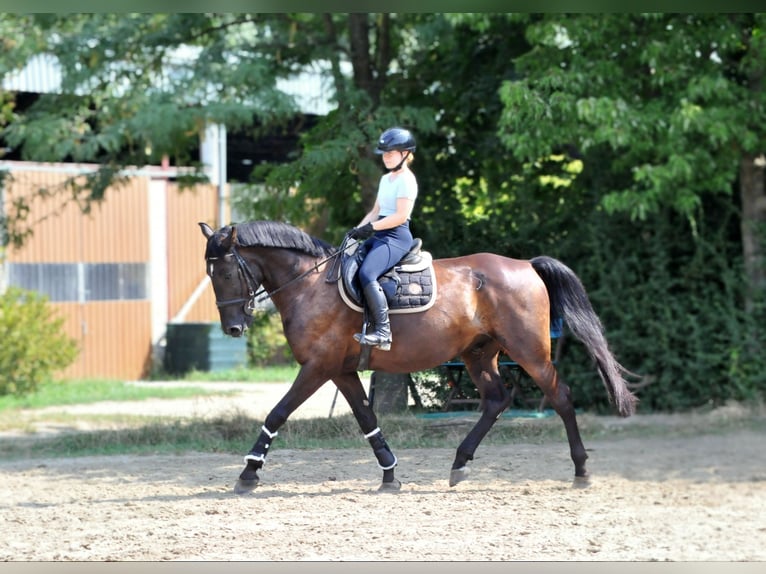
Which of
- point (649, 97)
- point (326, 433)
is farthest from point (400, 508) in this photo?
point (649, 97)

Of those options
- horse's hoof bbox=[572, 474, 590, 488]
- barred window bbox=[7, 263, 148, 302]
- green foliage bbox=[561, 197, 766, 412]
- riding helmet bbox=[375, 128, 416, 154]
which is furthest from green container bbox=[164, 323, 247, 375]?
riding helmet bbox=[375, 128, 416, 154]

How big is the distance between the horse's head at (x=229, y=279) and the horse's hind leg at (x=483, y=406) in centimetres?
169

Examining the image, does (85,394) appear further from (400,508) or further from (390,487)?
(400,508)

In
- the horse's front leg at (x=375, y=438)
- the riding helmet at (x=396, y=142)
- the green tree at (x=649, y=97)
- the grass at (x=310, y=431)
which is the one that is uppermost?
the green tree at (x=649, y=97)

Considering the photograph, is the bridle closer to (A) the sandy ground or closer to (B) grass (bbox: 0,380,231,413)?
(A) the sandy ground

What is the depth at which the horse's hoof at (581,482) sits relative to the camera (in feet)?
24.3

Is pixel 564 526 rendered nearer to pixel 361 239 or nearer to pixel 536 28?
pixel 361 239

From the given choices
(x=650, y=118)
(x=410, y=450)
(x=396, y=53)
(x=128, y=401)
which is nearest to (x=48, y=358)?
(x=128, y=401)

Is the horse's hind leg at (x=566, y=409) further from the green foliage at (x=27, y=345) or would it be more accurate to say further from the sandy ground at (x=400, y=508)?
the green foliage at (x=27, y=345)

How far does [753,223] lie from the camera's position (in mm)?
11891

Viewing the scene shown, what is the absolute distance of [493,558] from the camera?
18.6 ft

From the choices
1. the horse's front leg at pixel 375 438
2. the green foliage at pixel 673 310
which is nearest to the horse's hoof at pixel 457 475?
the horse's front leg at pixel 375 438

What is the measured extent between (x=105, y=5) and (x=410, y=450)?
4.18 meters

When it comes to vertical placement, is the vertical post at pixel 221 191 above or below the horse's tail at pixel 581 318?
above
